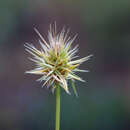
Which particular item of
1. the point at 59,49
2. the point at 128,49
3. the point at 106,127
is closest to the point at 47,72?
the point at 59,49

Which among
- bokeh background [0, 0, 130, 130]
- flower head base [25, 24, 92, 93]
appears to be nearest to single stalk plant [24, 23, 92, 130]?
flower head base [25, 24, 92, 93]

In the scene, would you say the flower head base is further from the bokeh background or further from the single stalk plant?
the bokeh background

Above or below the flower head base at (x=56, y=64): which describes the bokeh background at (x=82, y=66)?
above

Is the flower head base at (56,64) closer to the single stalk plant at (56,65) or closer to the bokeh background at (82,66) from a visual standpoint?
the single stalk plant at (56,65)

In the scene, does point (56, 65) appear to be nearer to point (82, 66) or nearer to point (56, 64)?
point (56, 64)

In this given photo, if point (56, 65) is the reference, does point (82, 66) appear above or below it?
above

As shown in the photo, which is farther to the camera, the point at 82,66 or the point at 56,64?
the point at 82,66

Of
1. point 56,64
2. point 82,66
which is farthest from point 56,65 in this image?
point 82,66

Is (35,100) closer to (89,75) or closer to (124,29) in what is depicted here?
(89,75)

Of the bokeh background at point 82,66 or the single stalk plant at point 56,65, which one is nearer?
the single stalk plant at point 56,65

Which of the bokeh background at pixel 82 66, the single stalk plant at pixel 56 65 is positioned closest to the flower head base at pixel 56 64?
the single stalk plant at pixel 56 65
